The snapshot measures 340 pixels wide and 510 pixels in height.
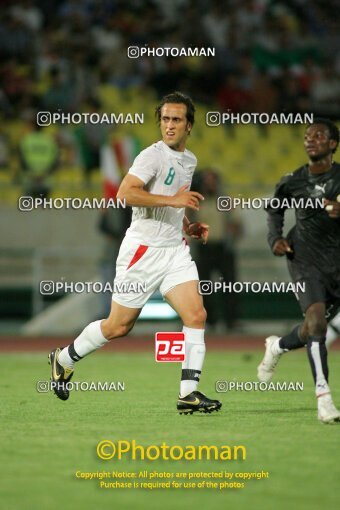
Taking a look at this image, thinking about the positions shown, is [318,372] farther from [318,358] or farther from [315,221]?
[315,221]

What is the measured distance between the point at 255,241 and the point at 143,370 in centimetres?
634

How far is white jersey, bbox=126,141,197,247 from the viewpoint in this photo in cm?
877

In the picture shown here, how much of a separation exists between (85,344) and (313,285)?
1.75m

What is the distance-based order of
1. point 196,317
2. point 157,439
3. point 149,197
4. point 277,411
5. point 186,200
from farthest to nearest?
point 277,411 → point 196,317 → point 149,197 → point 186,200 → point 157,439

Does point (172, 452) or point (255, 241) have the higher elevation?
point (255, 241)

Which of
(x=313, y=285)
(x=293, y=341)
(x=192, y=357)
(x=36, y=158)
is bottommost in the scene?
(x=192, y=357)

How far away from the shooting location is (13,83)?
64.8 ft

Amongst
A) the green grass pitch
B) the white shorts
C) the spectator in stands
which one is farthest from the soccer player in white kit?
the spectator in stands

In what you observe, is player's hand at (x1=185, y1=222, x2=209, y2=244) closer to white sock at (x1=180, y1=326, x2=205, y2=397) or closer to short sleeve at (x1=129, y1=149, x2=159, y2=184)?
short sleeve at (x1=129, y1=149, x2=159, y2=184)

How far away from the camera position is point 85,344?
9.09 metres

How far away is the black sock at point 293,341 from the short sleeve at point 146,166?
1832 mm

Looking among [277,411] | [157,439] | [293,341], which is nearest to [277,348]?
[293,341]

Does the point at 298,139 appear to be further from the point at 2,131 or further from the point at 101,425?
the point at 101,425

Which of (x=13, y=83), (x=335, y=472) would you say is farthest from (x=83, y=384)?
(x=13, y=83)
